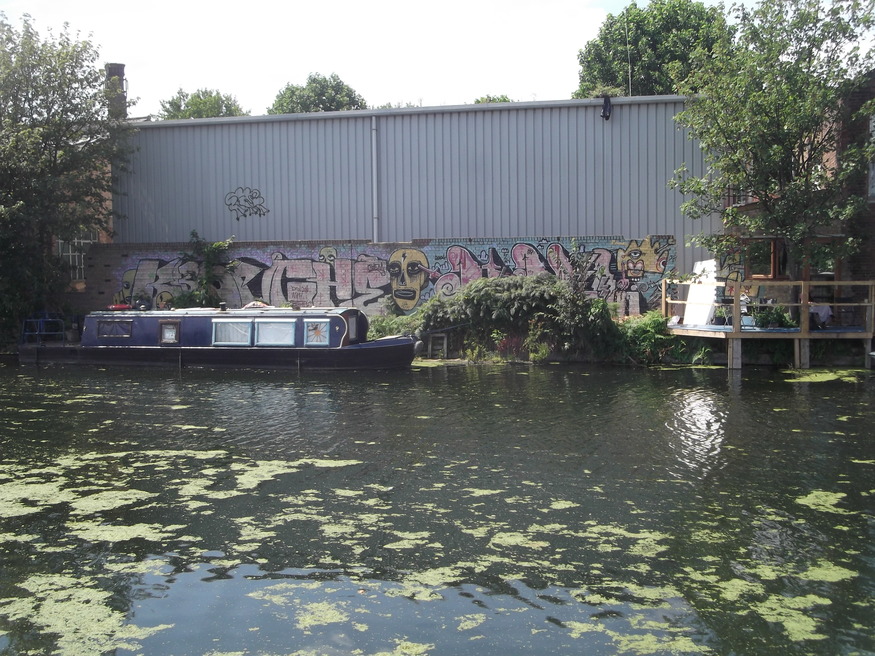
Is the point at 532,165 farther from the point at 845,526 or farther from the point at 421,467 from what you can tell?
the point at 845,526

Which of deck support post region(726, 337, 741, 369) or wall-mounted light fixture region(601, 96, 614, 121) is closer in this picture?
deck support post region(726, 337, 741, 369)

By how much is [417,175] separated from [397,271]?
8.47 feet

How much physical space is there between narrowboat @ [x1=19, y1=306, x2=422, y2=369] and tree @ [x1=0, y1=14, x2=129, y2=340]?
2831mm

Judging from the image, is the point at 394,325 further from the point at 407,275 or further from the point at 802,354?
the point at 802,354

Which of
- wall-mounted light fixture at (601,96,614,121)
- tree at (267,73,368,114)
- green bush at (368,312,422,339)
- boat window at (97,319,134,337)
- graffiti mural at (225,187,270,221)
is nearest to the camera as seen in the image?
boat window at (97,319,134,337)

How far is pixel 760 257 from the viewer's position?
1848 cm

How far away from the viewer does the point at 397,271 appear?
21156mm

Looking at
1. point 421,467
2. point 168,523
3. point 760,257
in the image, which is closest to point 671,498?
point 421,467

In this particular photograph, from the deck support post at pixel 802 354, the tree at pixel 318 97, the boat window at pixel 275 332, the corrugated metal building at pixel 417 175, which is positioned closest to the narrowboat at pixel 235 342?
the boat window at pixel 275 332

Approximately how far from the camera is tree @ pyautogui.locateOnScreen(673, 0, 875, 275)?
1568cm

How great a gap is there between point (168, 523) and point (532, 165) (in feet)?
52.5

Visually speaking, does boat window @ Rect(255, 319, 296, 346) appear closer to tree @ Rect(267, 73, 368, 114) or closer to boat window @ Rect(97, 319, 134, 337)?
boat window @ Rect(97, 319, 134, 337)

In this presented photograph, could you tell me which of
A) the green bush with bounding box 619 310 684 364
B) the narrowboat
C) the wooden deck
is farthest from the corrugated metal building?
the narrowboat

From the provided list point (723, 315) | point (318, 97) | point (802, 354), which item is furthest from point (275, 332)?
point (318, 97)
